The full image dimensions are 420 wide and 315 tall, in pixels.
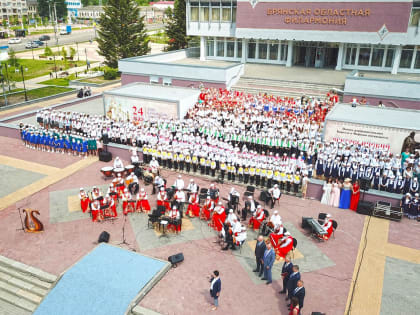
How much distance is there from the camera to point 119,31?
164ft

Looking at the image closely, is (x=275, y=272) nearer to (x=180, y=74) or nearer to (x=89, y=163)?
(x=89, y=163)

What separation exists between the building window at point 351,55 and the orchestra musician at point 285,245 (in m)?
29.9

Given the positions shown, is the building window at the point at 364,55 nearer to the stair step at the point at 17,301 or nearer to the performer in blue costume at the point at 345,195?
the performer in blue costume at the point at 345,195

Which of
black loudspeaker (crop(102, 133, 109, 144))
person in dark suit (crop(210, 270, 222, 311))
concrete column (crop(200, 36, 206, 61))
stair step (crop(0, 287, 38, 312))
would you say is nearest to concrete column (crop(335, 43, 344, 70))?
concrete column (crop(200, 36, 206, 61))

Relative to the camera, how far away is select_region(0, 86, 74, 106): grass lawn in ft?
122

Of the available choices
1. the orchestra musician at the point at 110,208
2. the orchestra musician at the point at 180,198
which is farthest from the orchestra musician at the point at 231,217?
the orchestra musician at the point at 110,208

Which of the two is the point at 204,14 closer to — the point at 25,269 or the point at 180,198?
the point at 180,198

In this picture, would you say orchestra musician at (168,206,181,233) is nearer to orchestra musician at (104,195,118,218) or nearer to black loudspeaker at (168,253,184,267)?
black loudspeaker at (168,253,184,267)

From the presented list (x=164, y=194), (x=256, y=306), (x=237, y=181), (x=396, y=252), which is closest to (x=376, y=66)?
(x=237, y=181)

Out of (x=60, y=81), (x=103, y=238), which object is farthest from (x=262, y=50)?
(x=103, y=238)

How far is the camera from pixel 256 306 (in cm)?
1134

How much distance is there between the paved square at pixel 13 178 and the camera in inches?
750

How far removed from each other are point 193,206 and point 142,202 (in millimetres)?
2411

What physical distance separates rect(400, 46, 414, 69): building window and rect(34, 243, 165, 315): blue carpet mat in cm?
3343
